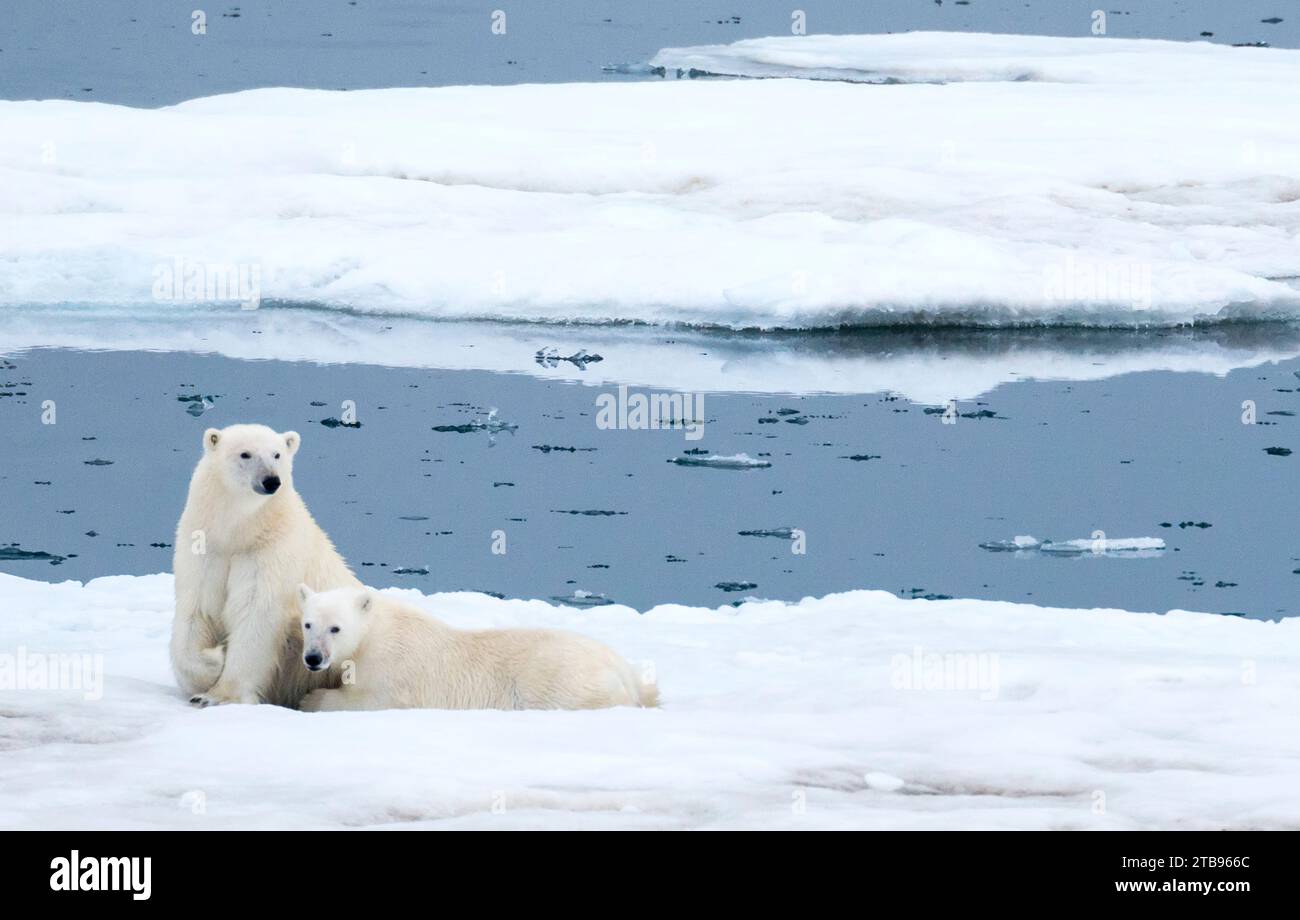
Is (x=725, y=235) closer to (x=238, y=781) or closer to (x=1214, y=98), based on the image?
(x=1214, y=98)

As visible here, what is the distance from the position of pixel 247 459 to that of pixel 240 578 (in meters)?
0.31

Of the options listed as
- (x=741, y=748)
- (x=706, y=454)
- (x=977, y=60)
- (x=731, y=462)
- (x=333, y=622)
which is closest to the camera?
(x=741, y=748)

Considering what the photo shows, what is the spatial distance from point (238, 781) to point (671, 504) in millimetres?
4504

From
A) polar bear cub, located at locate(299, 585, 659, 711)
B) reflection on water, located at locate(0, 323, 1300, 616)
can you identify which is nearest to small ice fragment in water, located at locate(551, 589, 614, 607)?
reflection on water, located at locate(0, 323, 1300, 616)

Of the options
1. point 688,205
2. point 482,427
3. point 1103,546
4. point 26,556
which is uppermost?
point 688,205

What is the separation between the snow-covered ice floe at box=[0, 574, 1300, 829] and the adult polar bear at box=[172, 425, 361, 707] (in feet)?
0.48

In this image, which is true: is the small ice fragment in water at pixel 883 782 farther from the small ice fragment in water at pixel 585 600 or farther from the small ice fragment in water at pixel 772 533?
the small ice fragment in water at pixel 772 533

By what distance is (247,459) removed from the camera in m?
4.81

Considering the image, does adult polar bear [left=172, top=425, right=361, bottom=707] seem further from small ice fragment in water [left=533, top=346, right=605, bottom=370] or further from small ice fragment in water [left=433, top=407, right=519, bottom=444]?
small ice fragment in water [left=533, top=346, right=605, bottom=370]

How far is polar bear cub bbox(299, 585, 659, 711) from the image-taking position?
4652 mm

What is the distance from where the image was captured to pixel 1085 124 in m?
15.3

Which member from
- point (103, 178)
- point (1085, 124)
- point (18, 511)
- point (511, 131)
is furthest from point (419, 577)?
point (1085, 124)

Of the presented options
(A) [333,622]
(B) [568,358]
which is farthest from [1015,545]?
(A) [333,622]

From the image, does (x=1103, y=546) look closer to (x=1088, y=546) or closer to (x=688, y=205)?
(x=1088, y=546)
